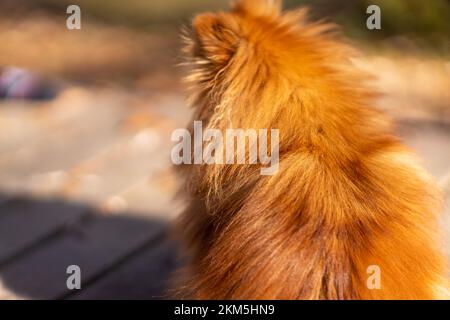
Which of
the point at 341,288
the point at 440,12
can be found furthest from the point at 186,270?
the point at 440,12

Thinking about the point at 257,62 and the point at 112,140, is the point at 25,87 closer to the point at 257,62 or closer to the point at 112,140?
the point at 112,140

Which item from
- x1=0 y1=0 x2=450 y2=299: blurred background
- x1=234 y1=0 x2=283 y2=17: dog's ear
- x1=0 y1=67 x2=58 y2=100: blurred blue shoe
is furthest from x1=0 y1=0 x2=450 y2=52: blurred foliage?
x1=234 y1=0 x2=283 y2=17: dog's ear

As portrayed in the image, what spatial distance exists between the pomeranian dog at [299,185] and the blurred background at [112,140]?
0.35 m

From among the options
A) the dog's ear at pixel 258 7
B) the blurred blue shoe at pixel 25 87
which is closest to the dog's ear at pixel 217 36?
the dog's ear at pixel 258 7

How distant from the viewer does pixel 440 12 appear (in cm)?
564

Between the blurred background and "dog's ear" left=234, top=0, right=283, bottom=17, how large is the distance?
36 cm

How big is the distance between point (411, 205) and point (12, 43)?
5.78m

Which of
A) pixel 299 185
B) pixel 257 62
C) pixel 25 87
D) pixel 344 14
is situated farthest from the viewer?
pixel 344 14

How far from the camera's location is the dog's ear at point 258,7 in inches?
88.5

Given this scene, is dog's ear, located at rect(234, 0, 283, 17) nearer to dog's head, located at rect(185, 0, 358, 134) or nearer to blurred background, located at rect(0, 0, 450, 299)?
dog's head, located at rect(185, 0, 358, 134)

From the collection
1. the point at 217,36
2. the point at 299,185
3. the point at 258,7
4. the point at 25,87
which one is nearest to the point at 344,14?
the point at 25,87

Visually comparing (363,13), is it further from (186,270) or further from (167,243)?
(186,270)

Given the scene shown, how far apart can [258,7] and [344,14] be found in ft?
14.0

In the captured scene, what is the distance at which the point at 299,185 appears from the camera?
1.87 metres
